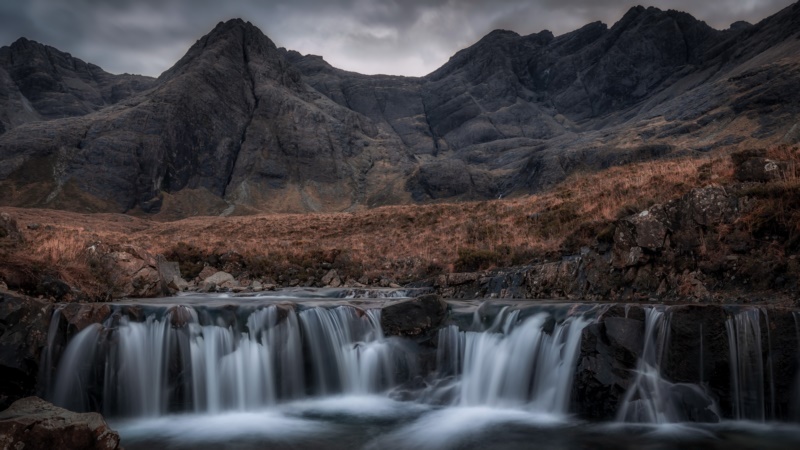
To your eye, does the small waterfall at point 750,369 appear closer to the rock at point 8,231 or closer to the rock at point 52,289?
the rock at point 52,289

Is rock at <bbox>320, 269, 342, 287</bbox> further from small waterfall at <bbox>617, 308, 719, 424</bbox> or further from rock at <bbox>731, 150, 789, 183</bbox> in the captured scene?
rock at <bbox>731, 150, 789, 183</bbox>

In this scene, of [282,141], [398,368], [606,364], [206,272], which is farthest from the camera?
[282,141]

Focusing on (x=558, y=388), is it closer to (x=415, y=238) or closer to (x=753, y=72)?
(x=415, y=238)

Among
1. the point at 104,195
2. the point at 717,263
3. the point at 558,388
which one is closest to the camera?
the point at 558,388

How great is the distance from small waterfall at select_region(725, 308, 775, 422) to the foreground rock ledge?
10797 millimetres

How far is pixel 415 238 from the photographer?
2862 centimetres

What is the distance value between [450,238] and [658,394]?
55.0 feet

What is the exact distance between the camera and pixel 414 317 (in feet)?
43.9

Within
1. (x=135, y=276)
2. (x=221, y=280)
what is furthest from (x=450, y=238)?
(x=135, y=276)

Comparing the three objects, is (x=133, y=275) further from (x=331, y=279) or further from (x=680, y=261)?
(x=680, y=261)

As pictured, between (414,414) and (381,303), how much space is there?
5331mm

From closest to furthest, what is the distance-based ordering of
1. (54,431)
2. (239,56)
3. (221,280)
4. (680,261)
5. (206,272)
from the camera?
(54,431) < (680,261) < (221,280) < (206,272) < (239,56)

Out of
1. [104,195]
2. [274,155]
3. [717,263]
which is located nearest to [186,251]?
[717,263]

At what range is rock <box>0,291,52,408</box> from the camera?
910 centimetres
